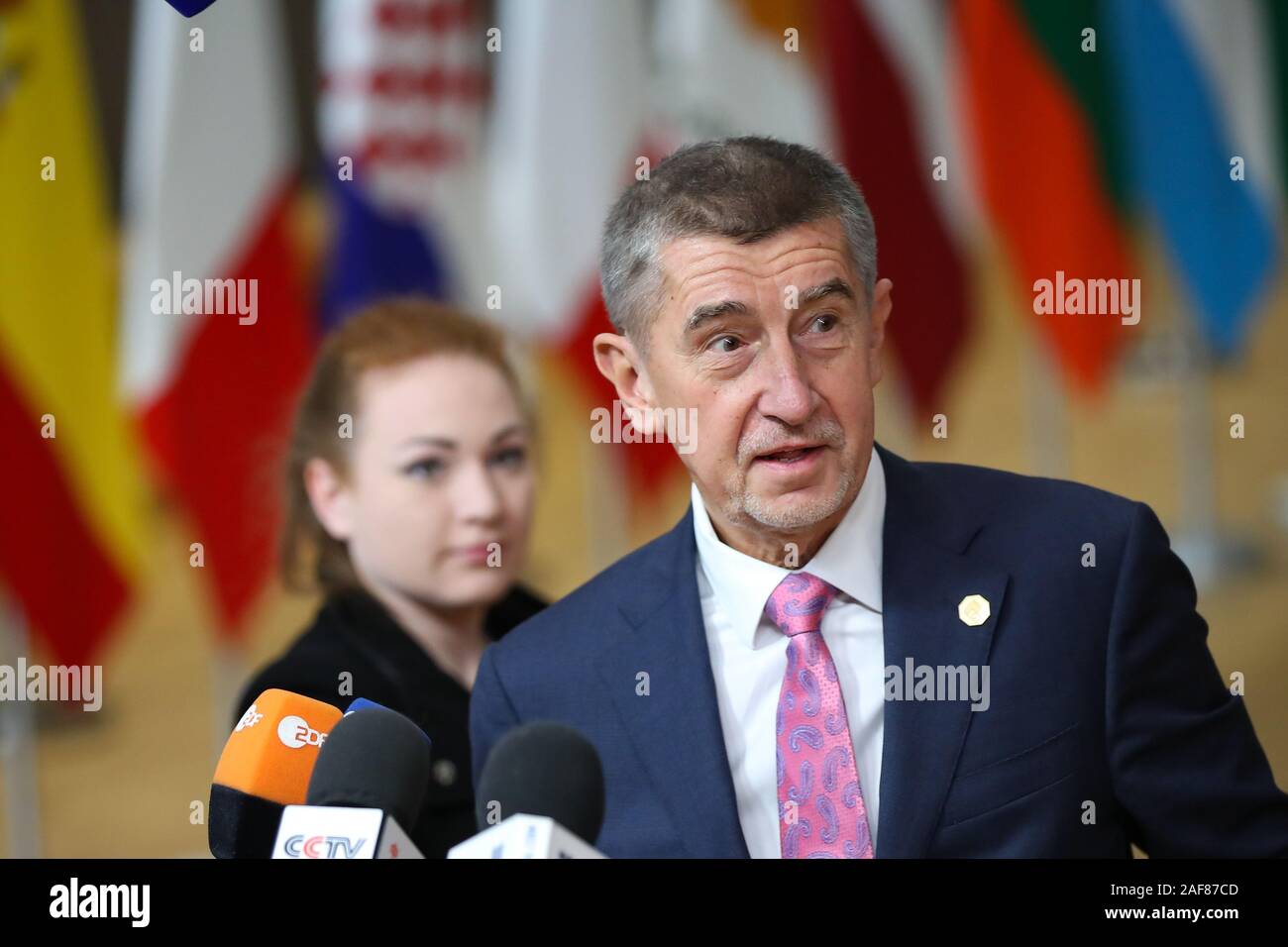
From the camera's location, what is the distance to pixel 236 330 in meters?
5.52

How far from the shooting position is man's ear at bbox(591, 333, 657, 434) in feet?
6.88

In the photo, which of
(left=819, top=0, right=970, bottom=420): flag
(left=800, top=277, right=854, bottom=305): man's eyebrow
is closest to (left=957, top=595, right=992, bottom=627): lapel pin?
(left=800, top=277, right=854, bottom=305): man's eyebrow

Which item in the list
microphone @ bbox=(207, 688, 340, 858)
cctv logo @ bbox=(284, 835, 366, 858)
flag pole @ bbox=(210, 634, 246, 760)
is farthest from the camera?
flag pole @ bbox=(210, 634, 246, 760)

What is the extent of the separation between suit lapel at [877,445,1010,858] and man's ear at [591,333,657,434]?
317 millimetres

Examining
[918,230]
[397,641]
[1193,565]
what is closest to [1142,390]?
[1193,565]

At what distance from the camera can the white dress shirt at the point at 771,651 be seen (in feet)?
6.42

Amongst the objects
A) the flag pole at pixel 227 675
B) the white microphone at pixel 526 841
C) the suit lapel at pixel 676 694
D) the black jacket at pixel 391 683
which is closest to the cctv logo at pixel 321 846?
the white microphone at pixel 526 841

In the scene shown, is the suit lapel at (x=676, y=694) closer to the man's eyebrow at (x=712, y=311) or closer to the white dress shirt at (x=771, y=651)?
the white dress shirt at (x=771, y=651)

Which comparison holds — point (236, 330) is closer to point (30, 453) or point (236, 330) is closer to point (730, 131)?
point (30, 453)

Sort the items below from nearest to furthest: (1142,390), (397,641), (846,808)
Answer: (846,808) < (397,641) < (1142,390)

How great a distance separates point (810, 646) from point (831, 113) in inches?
196

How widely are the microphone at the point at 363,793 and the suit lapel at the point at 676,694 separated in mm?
414

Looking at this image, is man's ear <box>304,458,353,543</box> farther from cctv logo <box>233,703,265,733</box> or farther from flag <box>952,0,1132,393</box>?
flag <box>952,0,1132,393</box>

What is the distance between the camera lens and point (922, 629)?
6.45 feet
